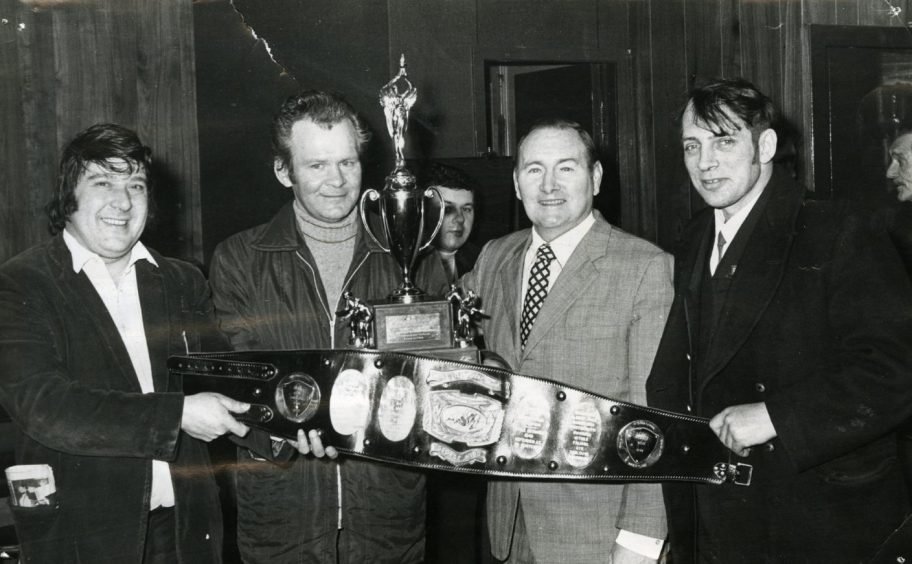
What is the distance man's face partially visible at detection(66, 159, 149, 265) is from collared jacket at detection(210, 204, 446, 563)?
0.33 metres

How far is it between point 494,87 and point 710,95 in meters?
3.24

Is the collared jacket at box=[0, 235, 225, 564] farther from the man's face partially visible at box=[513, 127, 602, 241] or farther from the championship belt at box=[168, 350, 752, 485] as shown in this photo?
the man's face partially visible at box=[513, 127, 602, 241]

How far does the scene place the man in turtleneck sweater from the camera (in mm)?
2346

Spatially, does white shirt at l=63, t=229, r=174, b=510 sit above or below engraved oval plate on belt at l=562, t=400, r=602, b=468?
above

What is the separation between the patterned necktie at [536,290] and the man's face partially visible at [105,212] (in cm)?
108

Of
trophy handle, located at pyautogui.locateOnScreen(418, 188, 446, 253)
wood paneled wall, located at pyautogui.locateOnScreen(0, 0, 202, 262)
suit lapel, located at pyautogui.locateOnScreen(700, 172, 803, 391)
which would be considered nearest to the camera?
suit lapel, located at pyautogui.locateOnScreen(700, 172, 803, 391)

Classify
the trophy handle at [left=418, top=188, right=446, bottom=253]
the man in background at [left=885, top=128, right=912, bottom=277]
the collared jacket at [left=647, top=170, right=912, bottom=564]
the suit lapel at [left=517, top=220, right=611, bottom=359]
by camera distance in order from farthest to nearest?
the man in background at [left=885, top=128, right=912, bottom=277] < the trophy handle at [left=418, top=188, right=446, bottom=253] < the suit lapel at [left=517, top=220, right=611, bottom=359] < the collared jacket at [left=647, top=170, right=912, bottom=564]

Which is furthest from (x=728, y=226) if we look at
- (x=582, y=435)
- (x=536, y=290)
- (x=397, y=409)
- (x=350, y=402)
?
(x=350, y=402)

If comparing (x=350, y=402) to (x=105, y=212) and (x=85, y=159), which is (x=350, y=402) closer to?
(x=105, y=212)

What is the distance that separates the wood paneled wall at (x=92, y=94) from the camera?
11.2ft

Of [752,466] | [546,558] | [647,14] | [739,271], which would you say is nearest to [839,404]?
[752,466]

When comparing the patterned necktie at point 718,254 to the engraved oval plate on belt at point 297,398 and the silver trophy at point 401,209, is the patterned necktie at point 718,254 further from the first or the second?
the engraved oval plate on belt at point 297,398

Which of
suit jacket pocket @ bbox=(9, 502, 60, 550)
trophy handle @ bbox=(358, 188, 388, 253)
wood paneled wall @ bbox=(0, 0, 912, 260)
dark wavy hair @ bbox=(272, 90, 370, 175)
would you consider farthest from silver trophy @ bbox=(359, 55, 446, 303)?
wood paneled wall @ bbox=(0, 0, 912, 260)

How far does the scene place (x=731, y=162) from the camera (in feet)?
6.88
